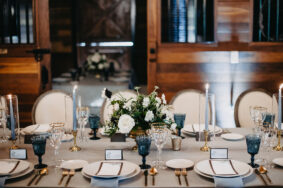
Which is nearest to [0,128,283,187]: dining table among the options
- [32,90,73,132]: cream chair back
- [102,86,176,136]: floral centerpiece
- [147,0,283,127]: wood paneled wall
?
[102,86,176,136]: floral centerpiece

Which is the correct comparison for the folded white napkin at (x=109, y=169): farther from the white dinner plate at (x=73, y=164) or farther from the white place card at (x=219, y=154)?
the white place card at (x=219, y=154)

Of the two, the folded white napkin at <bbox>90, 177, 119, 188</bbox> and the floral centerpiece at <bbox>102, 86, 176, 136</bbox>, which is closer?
the folded white napkin at <bbox>90, 177, 119, 188</bbox>

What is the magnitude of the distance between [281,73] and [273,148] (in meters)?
2.21

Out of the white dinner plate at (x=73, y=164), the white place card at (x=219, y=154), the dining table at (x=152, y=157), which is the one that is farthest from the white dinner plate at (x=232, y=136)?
the white dinner plate at (x=73, y=164)

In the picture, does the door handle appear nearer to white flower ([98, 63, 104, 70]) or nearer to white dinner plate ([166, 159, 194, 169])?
white flower ([98, 63, 104, 70])

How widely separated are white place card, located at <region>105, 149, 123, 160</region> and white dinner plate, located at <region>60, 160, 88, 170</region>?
122 millimetres

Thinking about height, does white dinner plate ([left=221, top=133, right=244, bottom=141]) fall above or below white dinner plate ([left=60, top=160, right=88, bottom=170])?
above

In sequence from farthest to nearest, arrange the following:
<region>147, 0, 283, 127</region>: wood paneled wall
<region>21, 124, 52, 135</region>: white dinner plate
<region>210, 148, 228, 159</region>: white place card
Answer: <region>147, 0, 283, 127</region>: wood paneled wall
<region>21, 124, 52, 135</region>: white dinner plate
<region>210, 148, 228, 159</region>: white place card

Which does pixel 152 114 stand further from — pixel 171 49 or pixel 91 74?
pixel 91 74

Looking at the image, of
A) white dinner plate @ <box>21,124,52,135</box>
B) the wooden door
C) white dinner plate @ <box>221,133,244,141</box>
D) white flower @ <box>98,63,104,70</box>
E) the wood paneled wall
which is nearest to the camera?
white dinner plate @ <box>221,133,244,141</box>

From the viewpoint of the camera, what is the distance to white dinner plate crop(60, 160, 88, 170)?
6.12ft

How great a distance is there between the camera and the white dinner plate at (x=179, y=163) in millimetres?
1879

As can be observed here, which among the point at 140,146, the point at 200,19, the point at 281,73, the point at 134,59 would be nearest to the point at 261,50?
the point at 281,73

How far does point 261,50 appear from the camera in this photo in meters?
4.17
